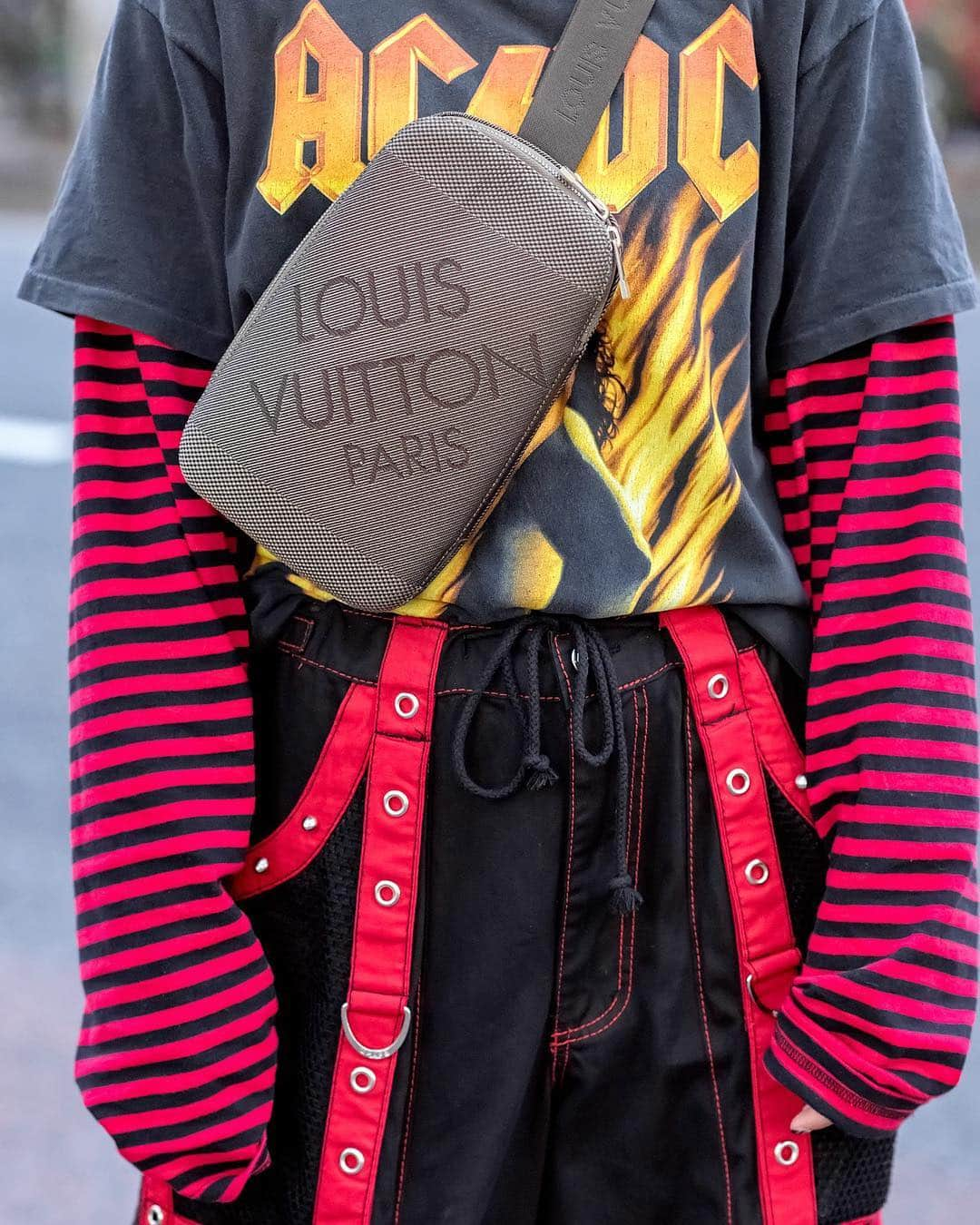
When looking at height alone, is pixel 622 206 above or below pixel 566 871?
above

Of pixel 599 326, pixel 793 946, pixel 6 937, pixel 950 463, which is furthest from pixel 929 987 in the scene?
pixel 6 937

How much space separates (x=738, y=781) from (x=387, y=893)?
0.29 metres

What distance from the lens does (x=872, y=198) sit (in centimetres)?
114

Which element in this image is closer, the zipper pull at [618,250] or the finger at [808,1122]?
the zipper pull at [618,250]

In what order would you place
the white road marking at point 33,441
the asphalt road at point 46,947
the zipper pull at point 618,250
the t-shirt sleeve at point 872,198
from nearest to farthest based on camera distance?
1. the zipper pull at point 618,250
2. the t-shirt sleeve at point 872,198
3. the asphalt road at point 46,947
4. the white road marking at point 33,441

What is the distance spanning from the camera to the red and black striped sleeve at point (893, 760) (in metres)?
1.13

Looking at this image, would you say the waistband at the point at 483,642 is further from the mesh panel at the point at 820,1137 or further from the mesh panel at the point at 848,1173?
the mesh panel at the point at 848,1173

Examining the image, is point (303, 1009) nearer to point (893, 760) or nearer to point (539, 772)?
point (539, 772)

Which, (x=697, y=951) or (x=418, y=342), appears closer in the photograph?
(x=418, y=342)

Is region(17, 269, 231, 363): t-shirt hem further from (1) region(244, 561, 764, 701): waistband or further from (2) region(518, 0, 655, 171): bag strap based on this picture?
(2) region(518, 0, 655, 171): bag strap

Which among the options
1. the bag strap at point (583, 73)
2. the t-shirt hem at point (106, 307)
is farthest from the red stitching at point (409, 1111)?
the bag strap at point (583, 73)

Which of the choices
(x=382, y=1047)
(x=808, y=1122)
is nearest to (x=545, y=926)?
→ (x=382, y=1047)

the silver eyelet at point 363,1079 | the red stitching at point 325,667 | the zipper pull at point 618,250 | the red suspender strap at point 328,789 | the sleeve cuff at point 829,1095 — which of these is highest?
the zipper pull at point 618,250

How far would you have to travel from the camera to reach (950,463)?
45.6 inches
